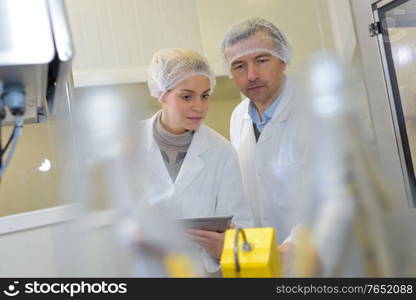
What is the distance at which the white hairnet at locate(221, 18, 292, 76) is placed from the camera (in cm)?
156

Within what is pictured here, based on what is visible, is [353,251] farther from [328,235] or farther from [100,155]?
[100,155]

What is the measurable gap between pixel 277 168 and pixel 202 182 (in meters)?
0.28

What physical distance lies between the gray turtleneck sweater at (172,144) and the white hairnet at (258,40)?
369mm

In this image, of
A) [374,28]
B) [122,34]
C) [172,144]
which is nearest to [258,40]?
[374,28]

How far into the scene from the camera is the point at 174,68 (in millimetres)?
1556

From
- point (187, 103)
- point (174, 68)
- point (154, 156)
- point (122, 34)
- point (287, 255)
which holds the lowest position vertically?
point (287, 255)

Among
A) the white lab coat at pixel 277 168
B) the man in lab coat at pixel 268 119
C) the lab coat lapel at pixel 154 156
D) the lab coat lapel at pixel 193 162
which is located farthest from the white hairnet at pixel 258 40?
the lab coat lapel at pixel 154 156

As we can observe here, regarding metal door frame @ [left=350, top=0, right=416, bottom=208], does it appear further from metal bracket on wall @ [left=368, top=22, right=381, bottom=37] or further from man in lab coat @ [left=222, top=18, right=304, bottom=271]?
man in lab coat @ [left=222, top=18, right=304, bottom=271]

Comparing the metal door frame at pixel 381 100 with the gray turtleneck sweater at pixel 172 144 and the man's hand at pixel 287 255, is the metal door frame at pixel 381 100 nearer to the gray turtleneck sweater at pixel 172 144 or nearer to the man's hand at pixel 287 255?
the man's hand at pixel 287 255

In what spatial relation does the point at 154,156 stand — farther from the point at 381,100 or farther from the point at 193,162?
the point at 381,100

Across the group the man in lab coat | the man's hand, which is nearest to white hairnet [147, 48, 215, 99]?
the man in lab coat

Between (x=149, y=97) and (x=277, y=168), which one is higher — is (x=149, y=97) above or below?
above

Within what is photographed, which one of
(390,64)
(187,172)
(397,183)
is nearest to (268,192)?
(187,172)

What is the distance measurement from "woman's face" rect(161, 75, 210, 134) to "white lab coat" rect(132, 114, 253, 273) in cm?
9
